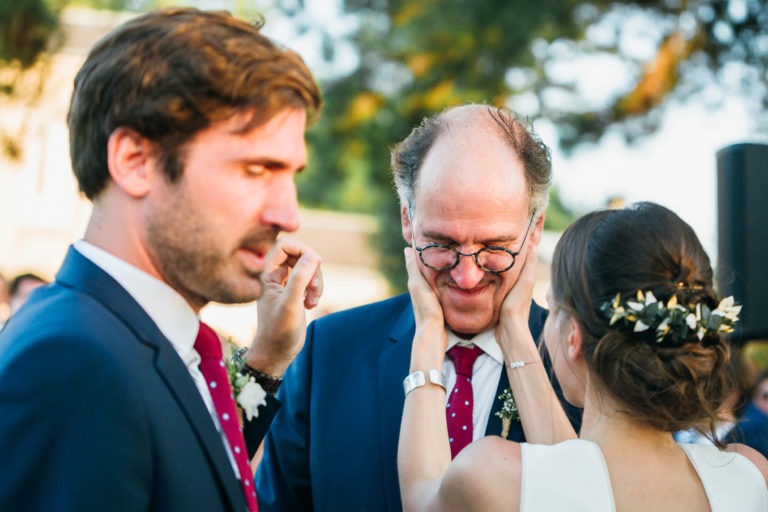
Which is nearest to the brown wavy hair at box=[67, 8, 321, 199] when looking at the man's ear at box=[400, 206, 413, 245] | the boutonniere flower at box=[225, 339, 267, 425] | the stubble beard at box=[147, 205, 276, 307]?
the stubble beard at box=[147, 205, 276, 307]

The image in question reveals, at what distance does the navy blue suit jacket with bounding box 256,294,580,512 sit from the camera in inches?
119

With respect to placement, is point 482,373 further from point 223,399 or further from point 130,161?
point 130,161

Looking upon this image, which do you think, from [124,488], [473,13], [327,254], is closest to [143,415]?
[124,488]

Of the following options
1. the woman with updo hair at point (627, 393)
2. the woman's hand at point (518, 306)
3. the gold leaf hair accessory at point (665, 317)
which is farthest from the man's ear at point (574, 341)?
the woman's hand at point (518, 306)

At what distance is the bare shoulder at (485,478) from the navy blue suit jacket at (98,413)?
610mm

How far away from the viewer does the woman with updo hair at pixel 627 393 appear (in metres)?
2.31

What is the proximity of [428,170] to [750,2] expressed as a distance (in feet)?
28.1

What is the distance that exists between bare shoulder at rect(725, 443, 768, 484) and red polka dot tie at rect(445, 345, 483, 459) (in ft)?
2.64

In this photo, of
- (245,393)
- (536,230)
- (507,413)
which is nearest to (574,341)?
(507,413)

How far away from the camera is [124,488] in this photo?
1.68m

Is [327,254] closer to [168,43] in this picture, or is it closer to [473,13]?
[473,13]

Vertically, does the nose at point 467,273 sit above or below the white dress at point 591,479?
above

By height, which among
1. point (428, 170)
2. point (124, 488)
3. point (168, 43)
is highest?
point (168, 43)

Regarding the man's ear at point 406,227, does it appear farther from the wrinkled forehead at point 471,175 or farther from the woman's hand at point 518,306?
the woman's hand at point 518,306
